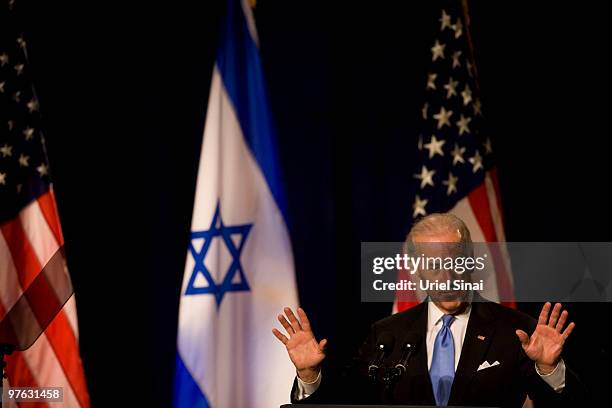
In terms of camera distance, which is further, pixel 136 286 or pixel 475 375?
pixel 136 286

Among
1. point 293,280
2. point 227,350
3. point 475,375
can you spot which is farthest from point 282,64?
point 475,375

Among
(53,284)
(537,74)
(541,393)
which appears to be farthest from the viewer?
(537,74)

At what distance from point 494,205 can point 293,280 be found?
111 centimetres

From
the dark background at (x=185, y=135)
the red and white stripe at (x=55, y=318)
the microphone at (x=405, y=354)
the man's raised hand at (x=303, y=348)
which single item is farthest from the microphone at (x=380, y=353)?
the dark background at (x=185, y=135)

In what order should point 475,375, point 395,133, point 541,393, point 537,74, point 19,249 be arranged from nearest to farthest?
1. point 541,393
2. point 475,375
3. point 19,249
4. point 537,74
5. point 395,133

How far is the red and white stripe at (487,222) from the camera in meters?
3.75

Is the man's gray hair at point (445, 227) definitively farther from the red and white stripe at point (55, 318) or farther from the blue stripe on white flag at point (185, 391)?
the red and white stripe at point (55, 318)

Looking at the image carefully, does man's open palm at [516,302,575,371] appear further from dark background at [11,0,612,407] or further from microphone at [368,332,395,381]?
dark background at [11,0,612,407]

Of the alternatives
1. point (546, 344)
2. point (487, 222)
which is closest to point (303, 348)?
point (546, 344)

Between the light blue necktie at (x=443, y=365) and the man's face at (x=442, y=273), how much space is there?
6 centimetres

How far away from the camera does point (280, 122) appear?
15.5ft

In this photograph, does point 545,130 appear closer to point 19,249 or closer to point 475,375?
point 475,375

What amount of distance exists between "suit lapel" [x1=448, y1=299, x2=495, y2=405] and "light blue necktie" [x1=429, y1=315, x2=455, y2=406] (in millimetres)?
26

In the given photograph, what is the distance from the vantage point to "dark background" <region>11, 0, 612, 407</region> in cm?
454
